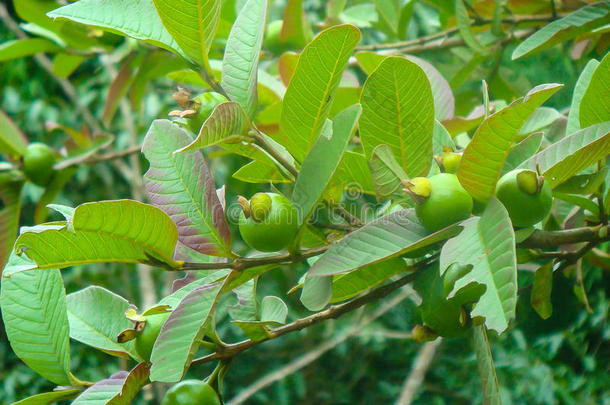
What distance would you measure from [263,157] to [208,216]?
83 millimetres

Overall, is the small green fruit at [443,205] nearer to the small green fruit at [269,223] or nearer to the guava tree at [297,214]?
the guava tree at [297,214]

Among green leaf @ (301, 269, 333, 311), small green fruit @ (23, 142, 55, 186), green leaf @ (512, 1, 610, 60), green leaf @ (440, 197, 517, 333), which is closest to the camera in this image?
green leaf @ (440, 197, 517, 333)

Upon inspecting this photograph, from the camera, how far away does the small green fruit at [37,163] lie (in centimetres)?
126

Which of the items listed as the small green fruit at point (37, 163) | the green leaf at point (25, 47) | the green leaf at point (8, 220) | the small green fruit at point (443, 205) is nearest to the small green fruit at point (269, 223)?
the small green fruit at point (443, 205)

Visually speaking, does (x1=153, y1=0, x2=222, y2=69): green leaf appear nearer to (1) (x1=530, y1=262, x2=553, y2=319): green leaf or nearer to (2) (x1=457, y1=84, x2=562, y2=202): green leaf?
(2) (x1=457, y1=84, x2=562, y2=202): green leaf

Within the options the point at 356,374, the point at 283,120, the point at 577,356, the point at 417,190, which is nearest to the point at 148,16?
the point at 283,120

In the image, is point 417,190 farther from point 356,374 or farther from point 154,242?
point 356,374

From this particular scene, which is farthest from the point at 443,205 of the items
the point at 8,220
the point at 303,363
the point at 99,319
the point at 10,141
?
the point at 303,363

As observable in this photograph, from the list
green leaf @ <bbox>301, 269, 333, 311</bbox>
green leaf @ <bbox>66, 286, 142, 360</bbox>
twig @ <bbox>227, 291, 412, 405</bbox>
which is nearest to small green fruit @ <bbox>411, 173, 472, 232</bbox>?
green leaf @ <bbox>301, 269, 333, 311</bbox>

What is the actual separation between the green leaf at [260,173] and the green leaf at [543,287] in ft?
1.09

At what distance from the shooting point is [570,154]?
510mm

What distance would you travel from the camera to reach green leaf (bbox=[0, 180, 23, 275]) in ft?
3.67

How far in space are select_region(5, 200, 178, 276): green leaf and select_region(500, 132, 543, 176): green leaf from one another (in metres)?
0.31

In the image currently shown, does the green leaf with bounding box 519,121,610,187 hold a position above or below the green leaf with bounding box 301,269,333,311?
above
